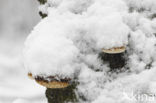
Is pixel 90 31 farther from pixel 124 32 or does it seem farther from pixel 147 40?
pixel 147 40

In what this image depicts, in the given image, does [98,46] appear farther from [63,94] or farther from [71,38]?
[63,94]

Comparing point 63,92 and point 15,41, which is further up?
point 15,41

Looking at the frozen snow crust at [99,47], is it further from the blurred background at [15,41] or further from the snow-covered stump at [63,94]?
the blurred background at [15,41]

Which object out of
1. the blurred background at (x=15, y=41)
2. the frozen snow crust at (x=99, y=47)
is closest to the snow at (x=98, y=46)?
the frozen snow crust at (x=99, y=47)

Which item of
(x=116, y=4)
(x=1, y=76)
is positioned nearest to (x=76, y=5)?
(x=116, y=4)

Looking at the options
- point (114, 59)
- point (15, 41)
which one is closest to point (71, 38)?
point (114, 59)
